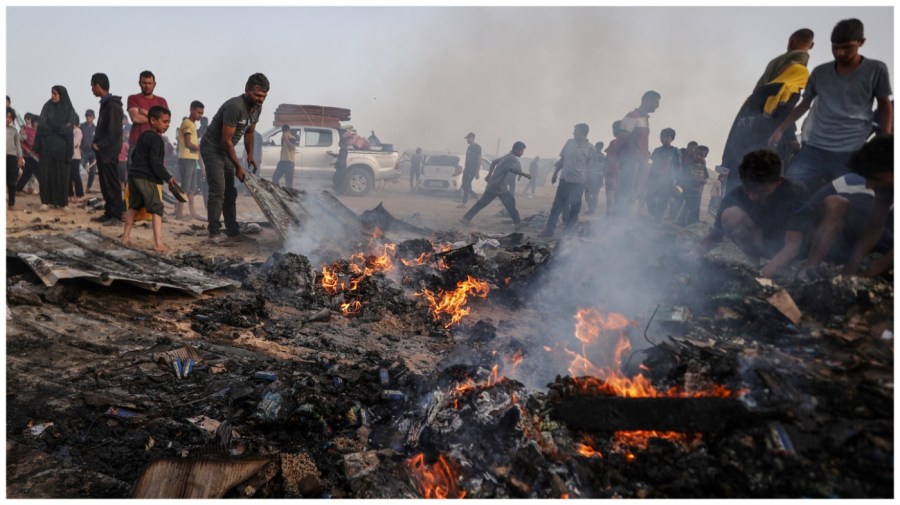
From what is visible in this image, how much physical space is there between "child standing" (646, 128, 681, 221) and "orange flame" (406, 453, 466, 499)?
29.4 ft

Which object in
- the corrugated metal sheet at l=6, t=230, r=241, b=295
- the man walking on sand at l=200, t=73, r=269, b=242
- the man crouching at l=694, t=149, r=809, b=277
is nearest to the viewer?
the man crouching at l=694, t=149, r=809, b=277

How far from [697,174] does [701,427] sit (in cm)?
880

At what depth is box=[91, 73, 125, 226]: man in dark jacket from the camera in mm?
7750

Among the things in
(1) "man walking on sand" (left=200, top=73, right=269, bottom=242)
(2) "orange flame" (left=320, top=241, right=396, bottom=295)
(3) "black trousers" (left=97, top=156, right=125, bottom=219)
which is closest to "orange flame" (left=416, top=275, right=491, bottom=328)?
(2) "orange flame" (left=320, top=241, right=396, bottom=295)

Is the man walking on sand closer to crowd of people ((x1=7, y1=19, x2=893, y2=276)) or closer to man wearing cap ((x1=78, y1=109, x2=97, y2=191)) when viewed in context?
crowd of people ((x1=7, y1=19, x2=893, y2=276))

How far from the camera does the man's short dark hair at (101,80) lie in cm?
762

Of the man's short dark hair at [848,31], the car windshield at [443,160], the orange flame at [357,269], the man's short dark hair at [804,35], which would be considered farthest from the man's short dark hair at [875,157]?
the car windshield at [443,160]

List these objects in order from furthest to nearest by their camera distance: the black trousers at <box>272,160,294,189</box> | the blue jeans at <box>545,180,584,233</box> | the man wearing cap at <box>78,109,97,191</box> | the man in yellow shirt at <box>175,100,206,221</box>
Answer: the black trousers at <box>272,160,294,189</box>
the man wearing cap at <box>78,109,97,191</box>
the blue jeans at <box>545,180,584,233</box>
the man in yellow shirt at <box>175,100,206,221</box>

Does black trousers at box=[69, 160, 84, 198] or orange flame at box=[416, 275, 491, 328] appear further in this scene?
black trousers at box=[69, 160, 84, 198]

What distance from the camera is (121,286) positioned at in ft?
16.1

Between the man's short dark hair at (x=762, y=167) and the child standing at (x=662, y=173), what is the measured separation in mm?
6189

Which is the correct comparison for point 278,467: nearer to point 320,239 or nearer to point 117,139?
point 320,239

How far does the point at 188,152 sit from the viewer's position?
9.23m

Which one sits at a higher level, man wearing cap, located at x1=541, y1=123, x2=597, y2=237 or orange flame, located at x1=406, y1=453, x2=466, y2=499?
man wearing cap, located at x1=541, y1=123, x2=597, y2=237
